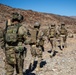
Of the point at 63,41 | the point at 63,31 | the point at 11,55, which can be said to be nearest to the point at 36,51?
the point at 11,55

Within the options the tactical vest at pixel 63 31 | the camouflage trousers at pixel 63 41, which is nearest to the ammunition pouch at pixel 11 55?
the tactical vest at pixel 63 31

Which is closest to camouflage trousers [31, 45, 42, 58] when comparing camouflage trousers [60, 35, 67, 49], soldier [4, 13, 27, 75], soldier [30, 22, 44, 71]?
soldier [30, 22, 44, 71]

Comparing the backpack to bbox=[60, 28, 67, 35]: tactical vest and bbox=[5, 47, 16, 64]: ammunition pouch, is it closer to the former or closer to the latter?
bbox=[5, 47, 16, 64]: ammunition pouch

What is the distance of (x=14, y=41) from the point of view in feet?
24.1

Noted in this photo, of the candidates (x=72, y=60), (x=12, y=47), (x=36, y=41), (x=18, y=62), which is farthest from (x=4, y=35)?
(x=72, y=60)

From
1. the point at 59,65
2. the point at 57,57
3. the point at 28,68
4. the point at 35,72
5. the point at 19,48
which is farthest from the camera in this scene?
the point at 57,57

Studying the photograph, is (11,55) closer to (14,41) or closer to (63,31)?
(14,41)

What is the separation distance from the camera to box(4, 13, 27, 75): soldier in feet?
24.0

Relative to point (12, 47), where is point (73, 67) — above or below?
below

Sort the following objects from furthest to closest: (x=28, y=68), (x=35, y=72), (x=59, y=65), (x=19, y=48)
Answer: (x=59, y=65) < (x=28, y=68) < (x=35, y=72) < (x=19, y=48)

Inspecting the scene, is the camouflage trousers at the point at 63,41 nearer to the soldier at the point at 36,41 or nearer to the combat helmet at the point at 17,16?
the soldier at the point at 36,41

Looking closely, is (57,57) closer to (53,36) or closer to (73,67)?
(53,36)

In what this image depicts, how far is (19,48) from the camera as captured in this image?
7.32 meters

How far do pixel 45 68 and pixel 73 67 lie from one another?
138 centimetres
